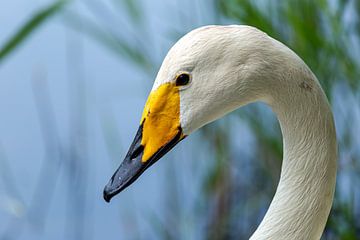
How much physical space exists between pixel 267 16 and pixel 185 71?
0.89 m

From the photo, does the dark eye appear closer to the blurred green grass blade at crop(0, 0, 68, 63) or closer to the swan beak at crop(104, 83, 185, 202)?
the swan beak at crop(104, 83, 185, 202)

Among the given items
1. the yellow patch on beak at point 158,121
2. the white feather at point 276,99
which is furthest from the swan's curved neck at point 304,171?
the yellow patch on beak at point 158,121

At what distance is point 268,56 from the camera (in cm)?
92

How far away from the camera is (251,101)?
947mm

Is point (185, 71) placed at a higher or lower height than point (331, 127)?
higher

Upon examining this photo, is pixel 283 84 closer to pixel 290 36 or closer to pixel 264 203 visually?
pixel 290 36

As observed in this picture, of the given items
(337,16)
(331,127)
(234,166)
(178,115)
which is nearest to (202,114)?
(178,115)

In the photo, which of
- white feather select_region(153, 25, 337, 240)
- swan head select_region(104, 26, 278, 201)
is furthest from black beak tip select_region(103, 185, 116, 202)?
white feather select_region(153, 25, 337, 240)

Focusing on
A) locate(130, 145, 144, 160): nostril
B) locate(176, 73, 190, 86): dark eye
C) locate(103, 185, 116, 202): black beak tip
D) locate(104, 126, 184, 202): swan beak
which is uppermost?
locate(176, 73, 190, 86): dark eye

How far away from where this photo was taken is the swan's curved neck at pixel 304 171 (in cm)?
96

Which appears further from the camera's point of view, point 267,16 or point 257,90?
point 267,16

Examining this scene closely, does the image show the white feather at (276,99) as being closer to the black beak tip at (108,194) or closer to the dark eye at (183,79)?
the dark eye at (183,79)

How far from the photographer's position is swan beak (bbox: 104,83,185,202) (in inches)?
37.4

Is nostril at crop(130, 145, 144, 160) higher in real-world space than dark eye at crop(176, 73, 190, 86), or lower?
lower
